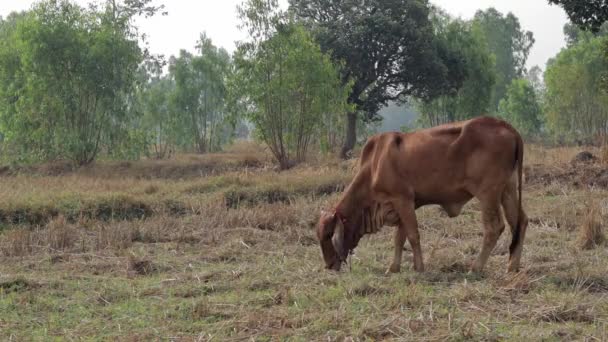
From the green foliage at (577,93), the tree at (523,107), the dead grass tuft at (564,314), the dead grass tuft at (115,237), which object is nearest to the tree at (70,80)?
the dead grass tuft at (115,237)

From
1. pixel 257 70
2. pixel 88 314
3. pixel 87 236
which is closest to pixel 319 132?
pixel 257 70

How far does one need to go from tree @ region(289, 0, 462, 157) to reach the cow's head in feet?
73.9

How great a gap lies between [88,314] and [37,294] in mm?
999

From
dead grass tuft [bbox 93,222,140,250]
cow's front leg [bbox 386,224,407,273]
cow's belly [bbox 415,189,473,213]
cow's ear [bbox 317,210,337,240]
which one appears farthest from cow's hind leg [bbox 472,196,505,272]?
dead grass tuft [bbox 93,222,140,250]

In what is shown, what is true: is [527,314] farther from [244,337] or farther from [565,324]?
[244,337]

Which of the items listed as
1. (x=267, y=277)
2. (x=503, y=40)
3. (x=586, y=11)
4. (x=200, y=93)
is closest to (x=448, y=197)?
(x=267, y=277)

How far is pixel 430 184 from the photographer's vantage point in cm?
749

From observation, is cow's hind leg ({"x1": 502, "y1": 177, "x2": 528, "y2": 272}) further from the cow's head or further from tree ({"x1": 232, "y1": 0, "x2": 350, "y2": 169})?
tree ({"x1": 232, "y1": 0, "x2": 350, "y2": 169})

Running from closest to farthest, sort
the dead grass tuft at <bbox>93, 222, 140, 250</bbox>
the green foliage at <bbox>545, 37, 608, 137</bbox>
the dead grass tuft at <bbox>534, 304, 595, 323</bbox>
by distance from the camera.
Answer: the dead grass tuft at <bbox>534, 304, 595, 323</bbox> < the dead grass tuft at <bbox>93, 222, 140, 250</bbox> < the green foliage at <bbox>545, 37, 608, 137</bbox>

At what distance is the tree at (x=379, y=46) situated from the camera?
31.2 m

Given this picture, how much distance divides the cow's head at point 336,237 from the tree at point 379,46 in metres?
22.5

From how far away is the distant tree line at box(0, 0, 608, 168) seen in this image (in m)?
23.0

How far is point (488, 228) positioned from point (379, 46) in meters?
25.6

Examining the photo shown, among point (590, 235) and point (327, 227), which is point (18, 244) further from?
point (590, 235)
